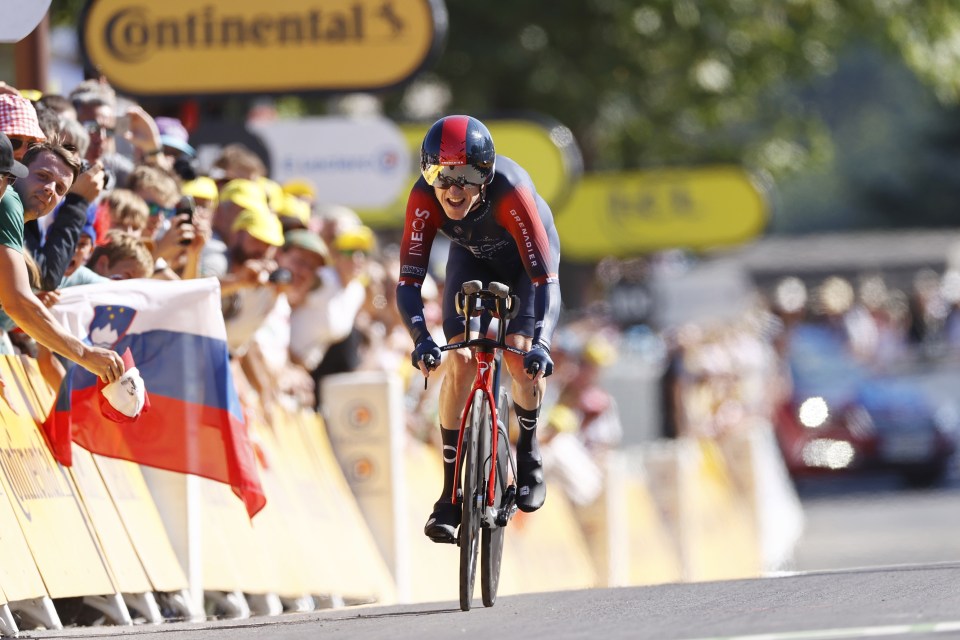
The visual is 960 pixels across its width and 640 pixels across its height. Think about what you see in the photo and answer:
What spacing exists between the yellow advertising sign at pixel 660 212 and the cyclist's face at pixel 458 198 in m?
17.0

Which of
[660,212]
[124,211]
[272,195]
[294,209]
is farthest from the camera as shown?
[660,212]

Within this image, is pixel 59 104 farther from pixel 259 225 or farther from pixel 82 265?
pixel 259 225

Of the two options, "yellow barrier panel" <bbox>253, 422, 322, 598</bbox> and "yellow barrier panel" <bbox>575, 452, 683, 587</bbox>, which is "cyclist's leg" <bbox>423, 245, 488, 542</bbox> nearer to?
"yellow barrier panel" <bbox>253, 422, 322, 598</bbox>

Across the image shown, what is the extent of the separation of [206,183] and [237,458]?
184 centimetres

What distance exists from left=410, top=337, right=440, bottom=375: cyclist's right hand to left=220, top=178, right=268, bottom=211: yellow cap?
2.48 meters

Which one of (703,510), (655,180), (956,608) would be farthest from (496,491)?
(655,180)

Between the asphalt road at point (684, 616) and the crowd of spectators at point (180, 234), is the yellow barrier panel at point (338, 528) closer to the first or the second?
the crowd of spectators at point (180, 234)

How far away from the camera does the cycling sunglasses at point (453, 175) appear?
28.4 ft

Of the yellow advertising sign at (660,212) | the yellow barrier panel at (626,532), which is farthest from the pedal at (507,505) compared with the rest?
the yellow advertising sign at (660,212)

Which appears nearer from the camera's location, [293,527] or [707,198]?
[293,527]

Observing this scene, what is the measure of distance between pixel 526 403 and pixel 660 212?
17176 mm

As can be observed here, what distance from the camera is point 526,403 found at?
9.24 metres

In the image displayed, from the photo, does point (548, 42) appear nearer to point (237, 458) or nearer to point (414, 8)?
point (414, 8)

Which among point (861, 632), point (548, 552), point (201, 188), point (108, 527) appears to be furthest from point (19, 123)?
point (548, 552)
